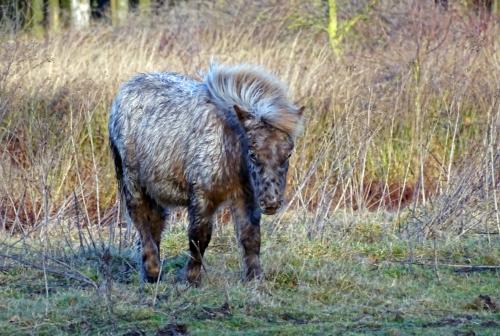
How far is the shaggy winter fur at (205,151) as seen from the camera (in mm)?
7234

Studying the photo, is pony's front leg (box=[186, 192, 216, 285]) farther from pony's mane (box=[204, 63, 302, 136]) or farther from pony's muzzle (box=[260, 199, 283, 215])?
pony's mane (box=[204, 63, 302, 136])

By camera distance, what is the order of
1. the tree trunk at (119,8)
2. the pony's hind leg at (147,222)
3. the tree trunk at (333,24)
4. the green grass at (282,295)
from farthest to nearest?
the tree trunk at (119,8) < the tree trunk at (333,24) < the pony's hind leg at (147,222) < the green grass at (282,295)

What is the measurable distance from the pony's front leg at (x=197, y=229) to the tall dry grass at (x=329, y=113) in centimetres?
102

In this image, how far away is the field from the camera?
6664 mm

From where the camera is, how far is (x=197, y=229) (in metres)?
7.50

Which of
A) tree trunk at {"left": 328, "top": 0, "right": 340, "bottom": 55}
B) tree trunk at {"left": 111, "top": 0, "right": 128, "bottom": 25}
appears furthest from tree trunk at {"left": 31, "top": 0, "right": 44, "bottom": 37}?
tree trunk at {"left": 328, "top": 0, "right": 340, "bottom": 55}

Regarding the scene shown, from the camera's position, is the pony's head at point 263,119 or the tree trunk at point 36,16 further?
the tree trunk at point 36,16

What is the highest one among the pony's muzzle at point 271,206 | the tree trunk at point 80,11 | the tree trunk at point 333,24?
the pony's muzzle at point 271,206

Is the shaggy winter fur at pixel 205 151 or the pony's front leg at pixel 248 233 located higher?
the shaggy winter fur at pixel 205 151

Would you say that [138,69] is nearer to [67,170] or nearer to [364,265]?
[67,170]

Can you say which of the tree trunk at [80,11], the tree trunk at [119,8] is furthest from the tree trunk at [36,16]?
the tree trunk at [119,8]

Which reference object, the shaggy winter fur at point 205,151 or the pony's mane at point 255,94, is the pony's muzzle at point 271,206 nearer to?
the shaggy winter fur at point 205,151

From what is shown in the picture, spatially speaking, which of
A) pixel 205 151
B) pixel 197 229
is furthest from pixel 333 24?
pixel 197 229

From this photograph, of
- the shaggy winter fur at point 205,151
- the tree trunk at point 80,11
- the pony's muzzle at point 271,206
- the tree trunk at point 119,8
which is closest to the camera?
the pony's muzzle at point 271,206
